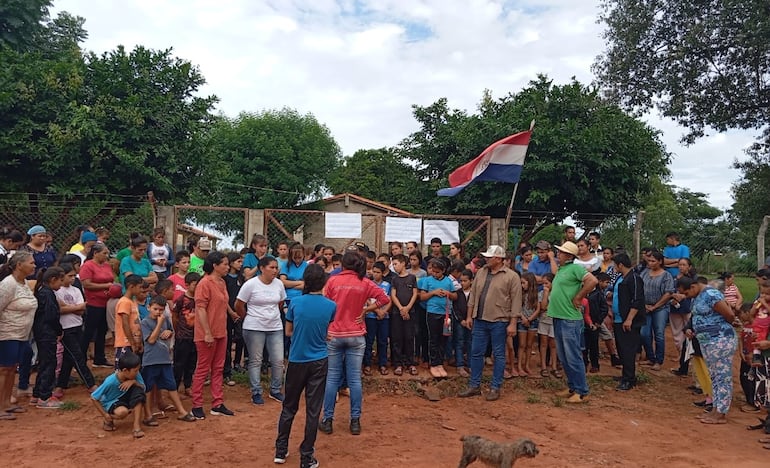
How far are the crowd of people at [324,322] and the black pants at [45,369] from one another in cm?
2

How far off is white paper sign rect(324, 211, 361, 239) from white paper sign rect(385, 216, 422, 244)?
604 mm

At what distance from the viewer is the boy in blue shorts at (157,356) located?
5832 mm

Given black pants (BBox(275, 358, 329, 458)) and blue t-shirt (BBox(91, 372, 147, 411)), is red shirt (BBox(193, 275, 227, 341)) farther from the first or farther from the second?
black pants (BBox(275, 358, 329, 458))

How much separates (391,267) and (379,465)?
150 inches

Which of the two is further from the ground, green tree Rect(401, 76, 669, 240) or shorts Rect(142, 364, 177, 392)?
green tree Rect(401, 76, 669, 240)

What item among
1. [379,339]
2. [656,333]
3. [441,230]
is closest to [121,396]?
[379,339]

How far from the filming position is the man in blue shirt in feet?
31.7

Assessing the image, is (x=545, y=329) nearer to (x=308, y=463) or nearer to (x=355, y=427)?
(x=355, y=427)

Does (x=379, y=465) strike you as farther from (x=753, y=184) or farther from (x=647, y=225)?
(x=753, y=184)

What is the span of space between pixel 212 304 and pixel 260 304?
0.56 metres

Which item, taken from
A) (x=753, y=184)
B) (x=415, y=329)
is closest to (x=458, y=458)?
(x=415, y=329)

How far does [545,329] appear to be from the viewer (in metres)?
8.12

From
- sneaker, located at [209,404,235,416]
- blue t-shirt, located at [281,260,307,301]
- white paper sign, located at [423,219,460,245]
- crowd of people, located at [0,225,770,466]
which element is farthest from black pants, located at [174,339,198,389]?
white paper sign, located at [423,219,460,245]

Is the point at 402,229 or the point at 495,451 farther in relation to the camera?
the point at 402,229
